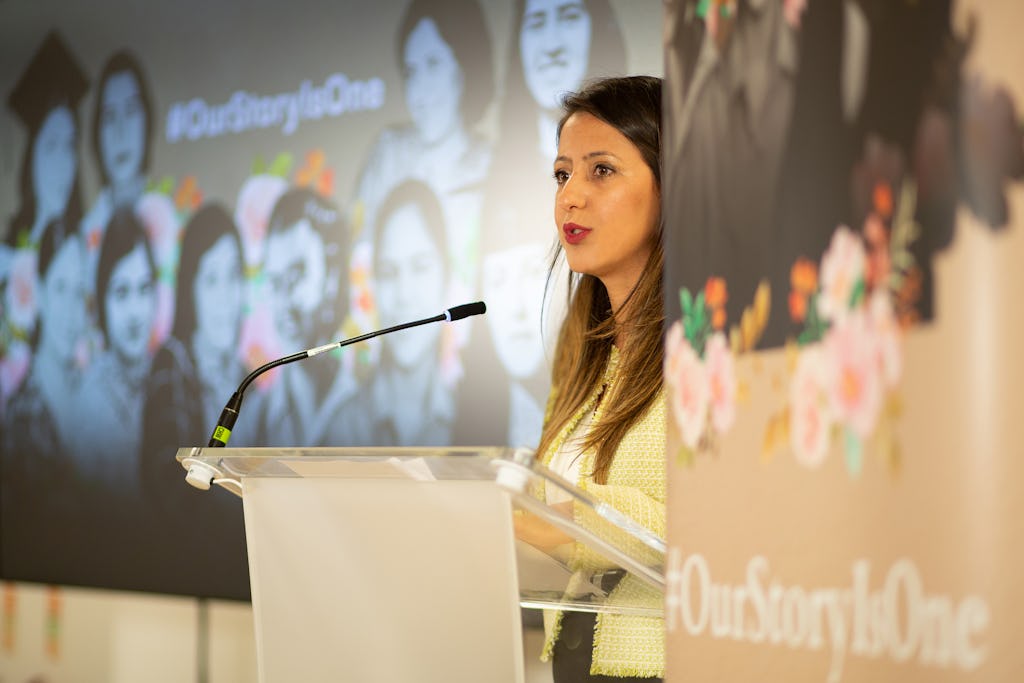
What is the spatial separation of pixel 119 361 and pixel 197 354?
1.30 ft

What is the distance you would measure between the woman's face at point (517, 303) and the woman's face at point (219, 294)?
3.28 feet

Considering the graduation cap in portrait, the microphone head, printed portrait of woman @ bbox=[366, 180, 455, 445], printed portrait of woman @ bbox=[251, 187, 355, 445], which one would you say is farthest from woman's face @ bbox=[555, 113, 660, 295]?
the graduation cap in portrait

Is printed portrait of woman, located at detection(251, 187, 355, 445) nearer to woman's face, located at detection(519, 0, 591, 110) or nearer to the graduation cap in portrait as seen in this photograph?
woman's face, located at detection(519, 0, 591, 110)

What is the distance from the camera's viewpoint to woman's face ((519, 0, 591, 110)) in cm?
320

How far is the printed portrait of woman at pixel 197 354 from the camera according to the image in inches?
155

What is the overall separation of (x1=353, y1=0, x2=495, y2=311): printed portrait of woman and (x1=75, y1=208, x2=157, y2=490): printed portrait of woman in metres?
0.98

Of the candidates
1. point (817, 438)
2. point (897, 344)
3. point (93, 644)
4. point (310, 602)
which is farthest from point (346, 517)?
point (93, 644)

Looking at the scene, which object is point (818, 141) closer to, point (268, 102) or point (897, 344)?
point (897, 344)

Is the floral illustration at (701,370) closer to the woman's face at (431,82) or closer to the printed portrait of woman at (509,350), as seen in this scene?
the printed portrait of woman at (509,350)

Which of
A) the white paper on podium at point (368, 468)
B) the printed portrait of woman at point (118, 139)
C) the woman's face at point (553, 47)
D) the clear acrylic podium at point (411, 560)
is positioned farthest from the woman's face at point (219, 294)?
the white paper on podium at point (368, 468)

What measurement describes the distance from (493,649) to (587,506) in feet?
0.66

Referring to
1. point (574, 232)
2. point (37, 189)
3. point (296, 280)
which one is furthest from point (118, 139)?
point (574, 232)

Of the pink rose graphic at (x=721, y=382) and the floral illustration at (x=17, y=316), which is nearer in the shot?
the pink rose graphic at (x=721, y=382)

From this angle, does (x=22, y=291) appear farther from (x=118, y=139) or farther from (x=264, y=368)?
(x=264, y=368)
